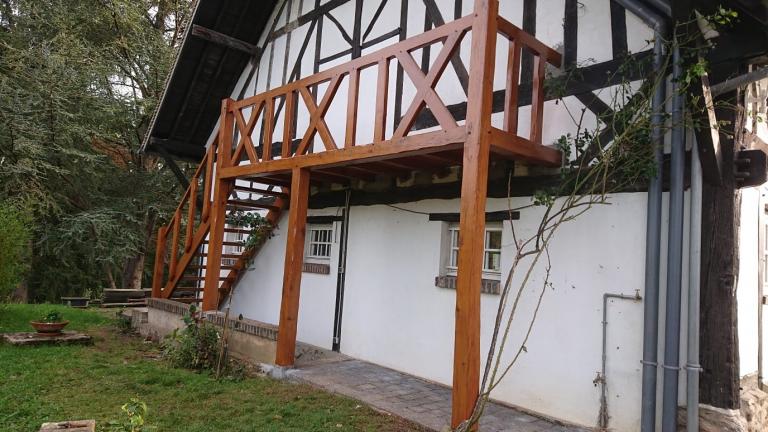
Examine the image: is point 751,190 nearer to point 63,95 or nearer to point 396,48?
point 396,48

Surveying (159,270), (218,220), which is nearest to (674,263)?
(218,220)

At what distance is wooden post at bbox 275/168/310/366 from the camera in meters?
5.98

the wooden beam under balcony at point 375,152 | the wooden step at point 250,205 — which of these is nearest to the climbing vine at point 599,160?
the wooden beam under balcony at point 375,152

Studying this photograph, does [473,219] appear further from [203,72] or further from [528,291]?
[203,72]

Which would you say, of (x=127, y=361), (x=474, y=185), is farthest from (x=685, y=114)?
(x=127, y=361)

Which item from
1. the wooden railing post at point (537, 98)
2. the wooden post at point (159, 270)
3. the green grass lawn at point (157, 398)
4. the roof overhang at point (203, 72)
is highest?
the roof overhang at point (203, 72)

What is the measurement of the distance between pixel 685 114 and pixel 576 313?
75.0 inches

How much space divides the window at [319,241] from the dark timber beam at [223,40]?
3720 millimetres

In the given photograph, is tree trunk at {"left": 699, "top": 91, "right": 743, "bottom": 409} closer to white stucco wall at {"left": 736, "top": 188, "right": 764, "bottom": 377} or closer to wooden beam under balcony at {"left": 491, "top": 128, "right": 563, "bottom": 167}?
white stucco wall at {"left": 736, "top": 188, "right": 764, "bottom": 377}

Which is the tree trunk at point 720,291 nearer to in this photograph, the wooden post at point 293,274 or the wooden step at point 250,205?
the wooden post at point 293,274

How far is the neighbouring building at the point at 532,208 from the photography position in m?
4.09

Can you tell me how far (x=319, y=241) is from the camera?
26.9 feet

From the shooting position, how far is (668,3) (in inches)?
164

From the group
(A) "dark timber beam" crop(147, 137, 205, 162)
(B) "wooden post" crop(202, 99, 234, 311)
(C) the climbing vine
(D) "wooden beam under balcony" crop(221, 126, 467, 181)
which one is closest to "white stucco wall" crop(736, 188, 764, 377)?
(C) the climbing vine
